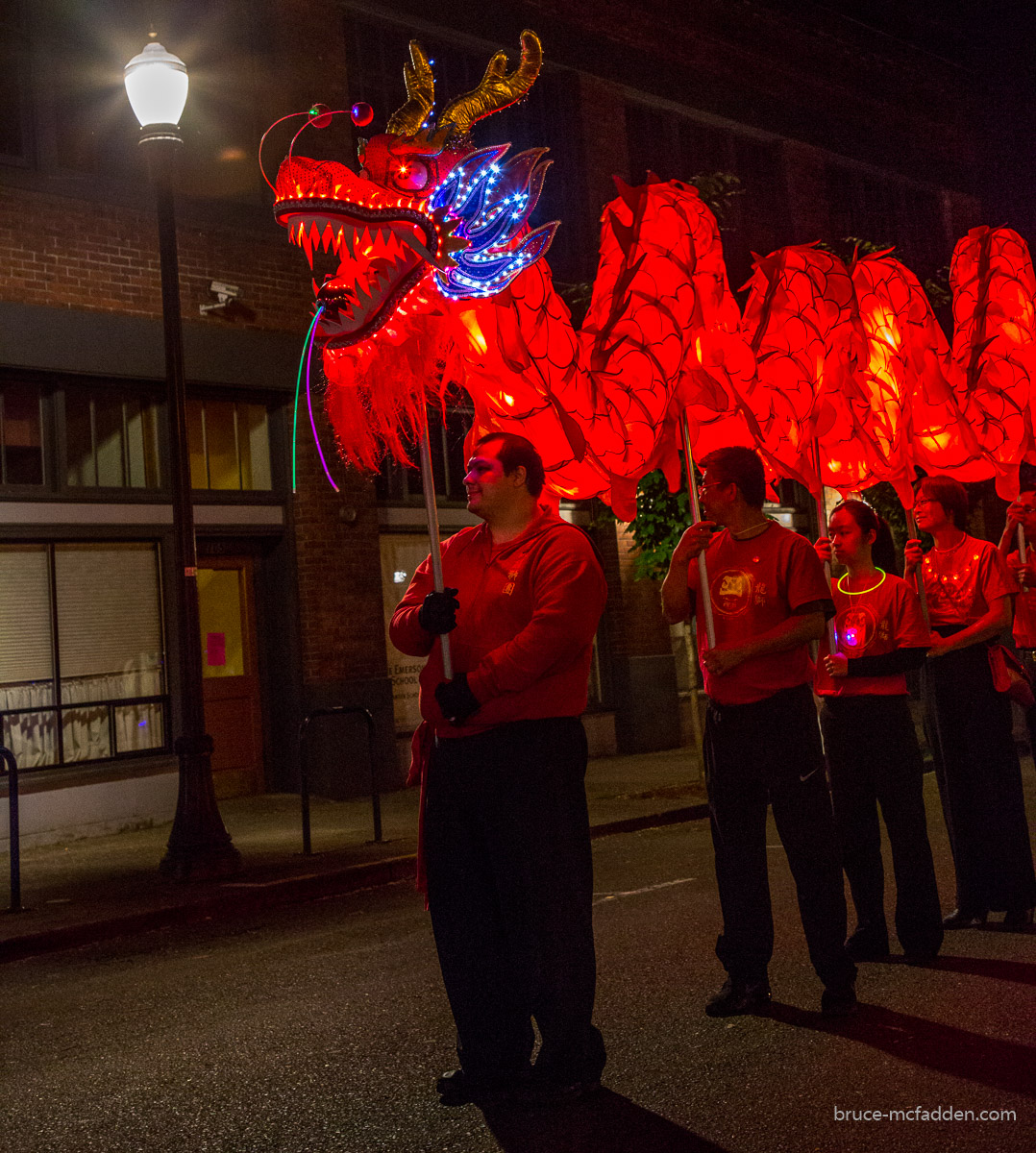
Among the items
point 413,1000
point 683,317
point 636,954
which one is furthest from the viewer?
point 683,317

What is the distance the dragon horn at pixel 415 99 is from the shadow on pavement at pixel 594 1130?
3.55 m

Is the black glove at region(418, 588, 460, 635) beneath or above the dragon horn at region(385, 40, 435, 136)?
beneath

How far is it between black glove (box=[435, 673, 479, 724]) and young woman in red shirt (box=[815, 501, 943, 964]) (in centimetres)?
215

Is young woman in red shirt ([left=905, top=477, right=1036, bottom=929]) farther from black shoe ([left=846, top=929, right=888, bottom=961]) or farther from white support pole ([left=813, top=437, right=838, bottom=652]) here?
black shoe ([left=846, top=929, right=888, bottom=961])

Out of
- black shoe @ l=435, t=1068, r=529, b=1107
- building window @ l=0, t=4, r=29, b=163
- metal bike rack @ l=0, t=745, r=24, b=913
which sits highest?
building window @ l=0, t=4, r=29, b=163

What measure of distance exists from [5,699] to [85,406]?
9.15 ft

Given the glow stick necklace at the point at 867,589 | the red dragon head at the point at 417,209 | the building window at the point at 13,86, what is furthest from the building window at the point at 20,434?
the glow stick necklace at the point at 867,589

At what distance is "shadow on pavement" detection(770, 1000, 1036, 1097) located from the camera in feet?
13.0

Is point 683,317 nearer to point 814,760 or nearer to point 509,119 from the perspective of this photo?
point 814,760

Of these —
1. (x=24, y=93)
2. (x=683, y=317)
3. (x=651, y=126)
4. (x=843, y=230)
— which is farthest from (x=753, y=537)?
(x=843, y=230)

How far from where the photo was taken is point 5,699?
421 inches

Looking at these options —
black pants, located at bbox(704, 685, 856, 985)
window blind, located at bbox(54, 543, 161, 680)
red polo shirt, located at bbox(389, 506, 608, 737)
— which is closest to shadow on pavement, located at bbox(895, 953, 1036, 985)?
black pants, located at bbox(704, 685, 856, 985)

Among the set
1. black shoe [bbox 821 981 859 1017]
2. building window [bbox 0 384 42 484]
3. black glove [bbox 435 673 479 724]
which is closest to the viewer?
black glove [bbox 435 673 479 724]

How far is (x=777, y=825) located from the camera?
4691 mm
